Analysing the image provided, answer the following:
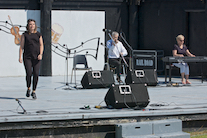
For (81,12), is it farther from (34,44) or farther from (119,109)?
(119,109)

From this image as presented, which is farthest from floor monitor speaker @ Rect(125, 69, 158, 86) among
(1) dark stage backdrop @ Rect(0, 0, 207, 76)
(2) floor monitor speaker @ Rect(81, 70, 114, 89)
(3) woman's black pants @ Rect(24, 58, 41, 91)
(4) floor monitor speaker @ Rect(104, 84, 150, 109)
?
(1) dark stage backdrop @ Rect(0, 0, 207, 76)

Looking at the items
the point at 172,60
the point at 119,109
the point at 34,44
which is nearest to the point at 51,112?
the point at 119,109

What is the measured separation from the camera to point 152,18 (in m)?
11.1

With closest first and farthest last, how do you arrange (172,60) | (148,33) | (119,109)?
(119,109), (172,60), (148,33)

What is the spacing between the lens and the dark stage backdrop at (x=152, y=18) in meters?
10.5

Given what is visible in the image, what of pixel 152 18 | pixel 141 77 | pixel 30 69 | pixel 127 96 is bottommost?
pixel 127 96

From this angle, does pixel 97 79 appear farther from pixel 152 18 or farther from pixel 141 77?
pixel 152 18

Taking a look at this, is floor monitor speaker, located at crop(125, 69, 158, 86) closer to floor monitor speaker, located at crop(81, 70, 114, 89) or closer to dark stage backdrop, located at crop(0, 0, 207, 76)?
floor monitor speaker, located at crop(81, 70, 114, 89)

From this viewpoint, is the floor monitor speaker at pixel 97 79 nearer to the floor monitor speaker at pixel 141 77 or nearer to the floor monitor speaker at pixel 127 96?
the floor monitor speaker at pixel 141 77

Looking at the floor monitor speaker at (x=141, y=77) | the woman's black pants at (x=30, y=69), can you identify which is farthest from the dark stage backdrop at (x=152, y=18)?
the woman's black pants at (x=30, y=69)

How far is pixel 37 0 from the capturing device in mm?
10594

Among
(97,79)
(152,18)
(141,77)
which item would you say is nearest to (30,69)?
(97,79)

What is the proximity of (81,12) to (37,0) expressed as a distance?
4.79 ft

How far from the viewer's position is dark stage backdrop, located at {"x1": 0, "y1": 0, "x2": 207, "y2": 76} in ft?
34.3
